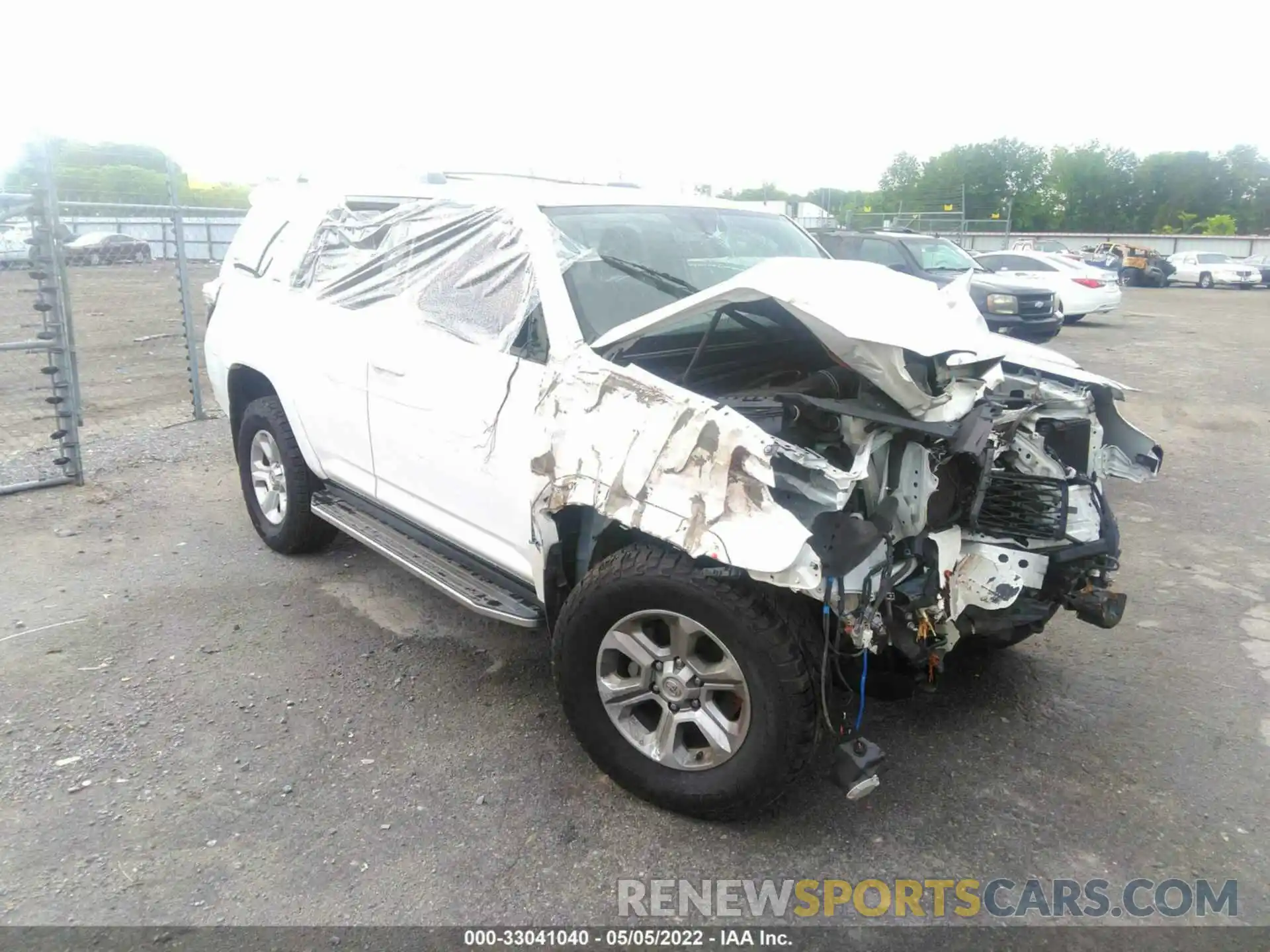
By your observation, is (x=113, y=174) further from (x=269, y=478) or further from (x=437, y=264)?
(x=437, y=264)

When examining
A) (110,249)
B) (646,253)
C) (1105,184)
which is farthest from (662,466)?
(1105,184)

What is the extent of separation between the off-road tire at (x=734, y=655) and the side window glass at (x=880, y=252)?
10767 millimetres

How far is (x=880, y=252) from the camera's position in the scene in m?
13.0

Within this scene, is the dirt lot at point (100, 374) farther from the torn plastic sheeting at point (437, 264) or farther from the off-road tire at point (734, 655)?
the off-road tire at point (734, 655)

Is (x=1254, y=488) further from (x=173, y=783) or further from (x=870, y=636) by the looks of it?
(x=173, y=783)

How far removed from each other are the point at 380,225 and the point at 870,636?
2999 mm

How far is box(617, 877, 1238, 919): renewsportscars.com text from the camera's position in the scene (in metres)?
2.67

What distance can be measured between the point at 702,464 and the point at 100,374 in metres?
10.1

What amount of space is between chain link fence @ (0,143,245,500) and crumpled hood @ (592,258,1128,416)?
16.0 ft

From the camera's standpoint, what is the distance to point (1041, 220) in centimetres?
5916

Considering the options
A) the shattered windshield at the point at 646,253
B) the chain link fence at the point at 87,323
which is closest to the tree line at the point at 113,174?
the chain link fence at the point at 87,323

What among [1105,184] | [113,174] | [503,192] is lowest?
[503,192]

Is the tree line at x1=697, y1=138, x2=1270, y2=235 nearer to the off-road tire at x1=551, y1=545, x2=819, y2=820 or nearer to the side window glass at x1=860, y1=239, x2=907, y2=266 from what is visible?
the side window glass at x1=860, y1=239, x2=907, y2=266

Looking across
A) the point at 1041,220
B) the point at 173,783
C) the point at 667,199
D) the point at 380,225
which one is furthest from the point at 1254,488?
the point at 1041,220
